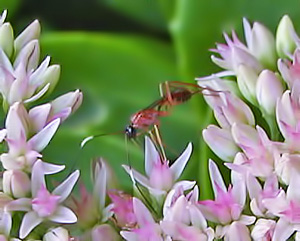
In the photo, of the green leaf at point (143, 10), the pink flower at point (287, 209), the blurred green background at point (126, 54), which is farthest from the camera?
the green leaf at point (143, 10)

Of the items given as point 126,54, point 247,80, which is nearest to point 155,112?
point 247,80

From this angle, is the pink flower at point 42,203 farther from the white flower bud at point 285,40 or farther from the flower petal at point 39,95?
the white flower bud at point 285,40

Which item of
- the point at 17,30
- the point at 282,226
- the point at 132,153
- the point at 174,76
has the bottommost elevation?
the point at 282,226

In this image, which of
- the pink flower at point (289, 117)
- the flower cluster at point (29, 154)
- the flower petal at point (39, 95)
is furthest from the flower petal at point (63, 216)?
the pink flower at point (289, 117)

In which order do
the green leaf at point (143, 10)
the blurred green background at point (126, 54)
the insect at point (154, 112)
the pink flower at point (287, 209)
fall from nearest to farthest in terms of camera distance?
the pink flower at point (287, 209), the insect at point (154, 112), the blurred green background at point (126, 54), the green leaf at point (143, 10)

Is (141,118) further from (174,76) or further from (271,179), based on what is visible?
(174,76)

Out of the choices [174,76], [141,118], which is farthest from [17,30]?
[141,118]

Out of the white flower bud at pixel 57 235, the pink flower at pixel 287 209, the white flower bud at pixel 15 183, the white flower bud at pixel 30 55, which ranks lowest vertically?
the pink flower at pixel 287 209
